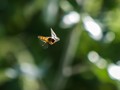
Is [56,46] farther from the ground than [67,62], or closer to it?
farther from the ground

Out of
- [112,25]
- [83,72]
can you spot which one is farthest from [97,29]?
[83,72]

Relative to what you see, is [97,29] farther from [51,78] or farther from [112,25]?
[51,78]

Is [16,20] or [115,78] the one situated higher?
[16,20]

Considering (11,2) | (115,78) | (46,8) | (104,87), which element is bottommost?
(115,78)

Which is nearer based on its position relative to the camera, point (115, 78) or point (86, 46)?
point (115, 78)

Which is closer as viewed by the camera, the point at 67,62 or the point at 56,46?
the point at 67,62
